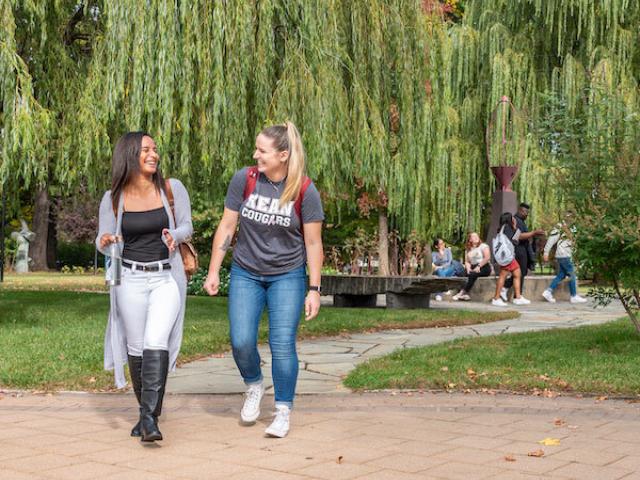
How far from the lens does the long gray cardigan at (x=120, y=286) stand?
5828 mm

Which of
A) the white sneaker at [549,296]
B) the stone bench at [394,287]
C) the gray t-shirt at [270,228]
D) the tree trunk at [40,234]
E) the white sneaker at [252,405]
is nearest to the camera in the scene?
the gray t-shirt at [270,228]

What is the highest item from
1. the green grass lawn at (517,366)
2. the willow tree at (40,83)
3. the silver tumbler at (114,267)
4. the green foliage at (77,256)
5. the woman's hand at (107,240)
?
the willow tree at (40,83)

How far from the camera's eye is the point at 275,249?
5832mm

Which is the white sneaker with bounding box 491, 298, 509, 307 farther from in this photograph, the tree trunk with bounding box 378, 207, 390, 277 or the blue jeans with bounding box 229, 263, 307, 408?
the blue jeans with bounding box 229, 263, 307, 408

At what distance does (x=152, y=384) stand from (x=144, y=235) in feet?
2.90

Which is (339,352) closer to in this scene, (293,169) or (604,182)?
(604,182)

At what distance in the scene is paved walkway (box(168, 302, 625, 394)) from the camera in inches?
308

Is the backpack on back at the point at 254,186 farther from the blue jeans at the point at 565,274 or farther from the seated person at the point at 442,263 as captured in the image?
the seated person at the point at 442,263

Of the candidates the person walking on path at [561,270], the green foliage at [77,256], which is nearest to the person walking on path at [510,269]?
the person walking on path at [561,270]

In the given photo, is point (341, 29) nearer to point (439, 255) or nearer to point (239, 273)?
point (239, 273)

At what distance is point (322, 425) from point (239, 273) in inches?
44.2

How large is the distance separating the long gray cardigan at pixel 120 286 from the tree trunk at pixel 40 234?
32789mm

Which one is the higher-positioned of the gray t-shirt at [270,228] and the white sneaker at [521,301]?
the gray t-shirt at [270,228]

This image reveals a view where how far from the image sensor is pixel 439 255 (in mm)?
22438
